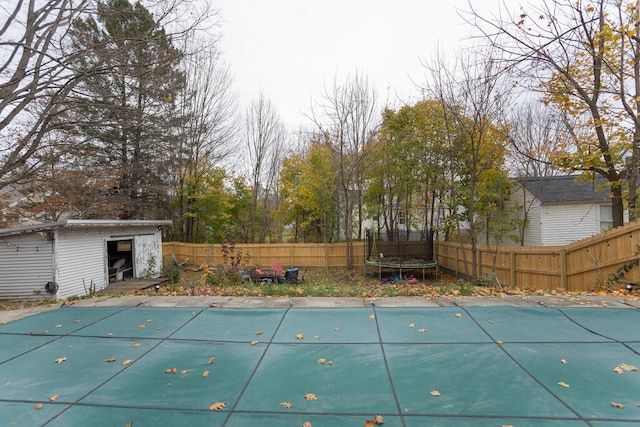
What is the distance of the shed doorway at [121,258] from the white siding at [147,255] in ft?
0.90

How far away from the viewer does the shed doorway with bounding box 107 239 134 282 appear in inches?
548

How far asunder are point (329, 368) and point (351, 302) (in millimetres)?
2316

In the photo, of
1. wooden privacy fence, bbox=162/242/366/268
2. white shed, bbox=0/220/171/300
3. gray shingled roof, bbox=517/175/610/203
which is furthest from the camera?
wooden privacy fence, bbox=162/242/366/268

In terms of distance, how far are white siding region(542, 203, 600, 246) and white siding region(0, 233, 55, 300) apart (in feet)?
63.1

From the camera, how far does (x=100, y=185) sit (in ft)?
52.0

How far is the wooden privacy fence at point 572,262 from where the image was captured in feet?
23.1

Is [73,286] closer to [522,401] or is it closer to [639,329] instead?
[522,401]

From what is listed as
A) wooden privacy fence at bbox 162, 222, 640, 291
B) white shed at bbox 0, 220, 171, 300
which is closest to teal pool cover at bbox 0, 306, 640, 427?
wooden privacy fence at bbox 162, 222, 640, 291

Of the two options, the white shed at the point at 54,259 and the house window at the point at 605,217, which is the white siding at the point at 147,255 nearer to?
the white shed at the point at 54,259

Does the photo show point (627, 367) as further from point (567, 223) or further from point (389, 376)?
point (567, 223)

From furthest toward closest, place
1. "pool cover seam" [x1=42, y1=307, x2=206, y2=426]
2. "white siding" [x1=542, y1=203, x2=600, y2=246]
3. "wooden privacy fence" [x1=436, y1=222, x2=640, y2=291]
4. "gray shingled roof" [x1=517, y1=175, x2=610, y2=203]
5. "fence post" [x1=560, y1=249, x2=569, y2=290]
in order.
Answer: "white siding" [x1=542, y1=203, x2=600, y2=246]
"gray shingled roof" [x1=517, y1=175, x2=610, y2=203]
"fence post" [x1=560, y1=249, x2=569, y2=290]
"wooden privacy fence" [x1=436, y1=222, x2=640, y2=291]
"pool cover seam" [x1=42, y1=307, x2=206, y2=426]

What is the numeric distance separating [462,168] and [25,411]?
15390 mm

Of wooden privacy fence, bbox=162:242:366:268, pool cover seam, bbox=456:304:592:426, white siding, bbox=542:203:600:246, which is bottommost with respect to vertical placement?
wooden privacy fence, bbox=162:242:366:268

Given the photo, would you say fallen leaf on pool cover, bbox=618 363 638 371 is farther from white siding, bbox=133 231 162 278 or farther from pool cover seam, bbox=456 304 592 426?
white siding, bbox=133 231 162 278
